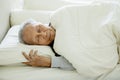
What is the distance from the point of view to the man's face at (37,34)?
51.7 inches

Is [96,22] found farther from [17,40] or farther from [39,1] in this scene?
[39,1]

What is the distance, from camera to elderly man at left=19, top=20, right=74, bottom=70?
1.22m

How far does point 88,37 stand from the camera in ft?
4.06

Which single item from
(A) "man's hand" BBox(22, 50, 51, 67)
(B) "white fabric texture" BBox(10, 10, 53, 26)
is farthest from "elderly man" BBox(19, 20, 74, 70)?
(B) "white fabric texture" BBox(10, 10, 53, 26)

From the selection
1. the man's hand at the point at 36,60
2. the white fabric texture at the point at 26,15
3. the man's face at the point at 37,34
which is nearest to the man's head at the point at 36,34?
the man's face at the point at 37,34

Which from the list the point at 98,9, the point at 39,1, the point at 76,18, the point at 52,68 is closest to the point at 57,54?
the point at 52,68

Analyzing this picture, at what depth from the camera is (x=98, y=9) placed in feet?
4.42

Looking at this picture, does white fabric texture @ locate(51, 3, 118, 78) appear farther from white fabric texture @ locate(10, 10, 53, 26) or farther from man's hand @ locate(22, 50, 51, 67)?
white fabric texture @ locate(10, 10, 53, 26)

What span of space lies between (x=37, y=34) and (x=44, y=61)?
19 cm

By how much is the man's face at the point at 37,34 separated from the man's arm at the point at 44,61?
0.11 m

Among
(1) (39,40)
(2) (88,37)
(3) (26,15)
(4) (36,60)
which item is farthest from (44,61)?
(3) (26,15)

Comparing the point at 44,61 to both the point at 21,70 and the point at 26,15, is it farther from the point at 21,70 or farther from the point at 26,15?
the point at 26,15

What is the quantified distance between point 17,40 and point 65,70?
392 millimetres

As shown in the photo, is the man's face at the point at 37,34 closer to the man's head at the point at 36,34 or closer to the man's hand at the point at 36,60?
the man's head at the point at 36,34
